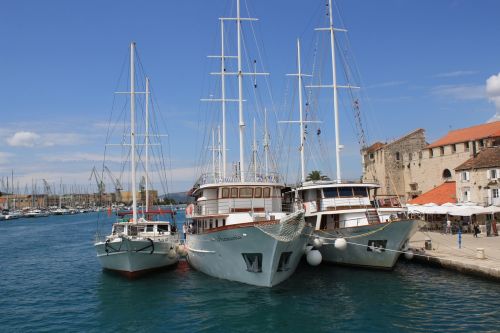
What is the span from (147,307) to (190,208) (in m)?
11.2

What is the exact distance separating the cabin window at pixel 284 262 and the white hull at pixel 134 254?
821 cm

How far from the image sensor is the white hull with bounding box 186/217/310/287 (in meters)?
19.8

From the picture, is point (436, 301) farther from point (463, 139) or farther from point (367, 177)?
point (367, 177)

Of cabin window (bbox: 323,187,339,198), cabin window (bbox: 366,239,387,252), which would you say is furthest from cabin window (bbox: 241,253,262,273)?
cabin window (bbox: 323,187,339,198)

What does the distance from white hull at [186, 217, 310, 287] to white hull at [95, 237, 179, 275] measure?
297cm

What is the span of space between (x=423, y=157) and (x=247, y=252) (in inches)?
1566

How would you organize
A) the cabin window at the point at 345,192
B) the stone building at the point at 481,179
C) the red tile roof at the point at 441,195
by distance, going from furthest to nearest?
the red tile roof at the point at 441,195, the stone building at the point at 481,179, the cabin window at the point at 345,192

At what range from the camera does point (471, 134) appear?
4891 cm

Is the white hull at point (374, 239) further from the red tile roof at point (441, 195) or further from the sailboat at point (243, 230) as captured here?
the red tile roof at point (441, 195)

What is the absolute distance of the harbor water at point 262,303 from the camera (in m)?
16.3

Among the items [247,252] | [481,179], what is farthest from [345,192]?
[481,179]

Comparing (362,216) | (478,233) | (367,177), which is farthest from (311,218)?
(367,177)

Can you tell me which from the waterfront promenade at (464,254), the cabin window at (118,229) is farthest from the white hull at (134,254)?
the waterfront promenade at (464,254)

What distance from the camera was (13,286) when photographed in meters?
25.8
